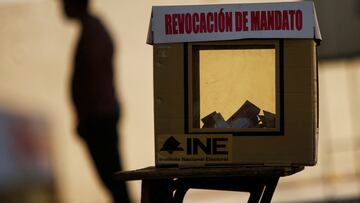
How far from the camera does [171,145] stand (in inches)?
132

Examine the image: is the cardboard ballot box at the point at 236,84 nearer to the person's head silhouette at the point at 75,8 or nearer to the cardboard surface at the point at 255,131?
the cardboard surface at the point at 255,131

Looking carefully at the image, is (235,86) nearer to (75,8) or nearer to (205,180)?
(205,180)

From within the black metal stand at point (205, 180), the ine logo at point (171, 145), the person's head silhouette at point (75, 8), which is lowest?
the black metal stand at point (205, 180)

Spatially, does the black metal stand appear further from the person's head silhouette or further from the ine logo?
the person's head silhouette

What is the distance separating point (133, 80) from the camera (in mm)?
6609

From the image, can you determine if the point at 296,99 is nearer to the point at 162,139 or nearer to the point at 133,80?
the point at 162,139

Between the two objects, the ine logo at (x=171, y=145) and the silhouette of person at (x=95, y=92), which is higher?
the silhouette of person at (x=95, y=92)

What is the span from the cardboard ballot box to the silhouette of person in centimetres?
307

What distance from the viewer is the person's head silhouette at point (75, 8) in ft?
20.9

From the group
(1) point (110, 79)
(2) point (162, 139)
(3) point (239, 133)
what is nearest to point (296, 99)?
(3) point (239, 133)

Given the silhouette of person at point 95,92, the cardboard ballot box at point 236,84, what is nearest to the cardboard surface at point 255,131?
the cardboard ballot box at point 236,84

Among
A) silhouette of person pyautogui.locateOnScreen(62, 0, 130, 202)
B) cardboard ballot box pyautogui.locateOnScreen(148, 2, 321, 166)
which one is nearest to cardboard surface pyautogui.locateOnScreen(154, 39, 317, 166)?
cardboard ballot box pyautogui.locateOnScreen(148, 2, 321, 166)

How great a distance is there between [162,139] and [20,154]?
3120 millimetres

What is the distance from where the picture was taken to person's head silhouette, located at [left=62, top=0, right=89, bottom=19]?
6.37 meters
